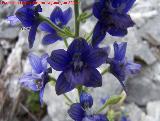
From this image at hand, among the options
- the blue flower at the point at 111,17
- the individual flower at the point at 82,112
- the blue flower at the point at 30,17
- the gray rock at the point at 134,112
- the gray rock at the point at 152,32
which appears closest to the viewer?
the blue flower at the point at 111,17

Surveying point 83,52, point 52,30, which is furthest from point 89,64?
point 52,30

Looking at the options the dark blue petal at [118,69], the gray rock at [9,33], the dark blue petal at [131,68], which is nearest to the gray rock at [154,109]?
the gray rock at [9,33]

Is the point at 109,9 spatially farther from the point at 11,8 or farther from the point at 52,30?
the point at 11,8

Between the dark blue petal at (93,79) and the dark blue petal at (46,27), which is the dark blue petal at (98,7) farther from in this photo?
the dark blue petal at (46,27)

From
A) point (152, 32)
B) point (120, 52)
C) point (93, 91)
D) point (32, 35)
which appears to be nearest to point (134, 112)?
point (93, 91)

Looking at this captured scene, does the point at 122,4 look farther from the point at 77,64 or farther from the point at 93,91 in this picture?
the point at 93,91

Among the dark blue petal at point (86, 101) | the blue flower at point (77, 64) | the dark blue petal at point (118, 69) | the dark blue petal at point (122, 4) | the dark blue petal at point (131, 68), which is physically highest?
the dark blue petal at point (122, 4)

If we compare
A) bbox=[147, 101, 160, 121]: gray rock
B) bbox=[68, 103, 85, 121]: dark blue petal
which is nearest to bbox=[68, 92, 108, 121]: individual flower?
bbox=[68, 103, 85, 121]: dark blue petal

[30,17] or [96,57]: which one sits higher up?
[30,17]

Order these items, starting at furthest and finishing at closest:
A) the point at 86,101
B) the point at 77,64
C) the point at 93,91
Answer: the point at 93,91
the point at 86,101
the point at 77,64
